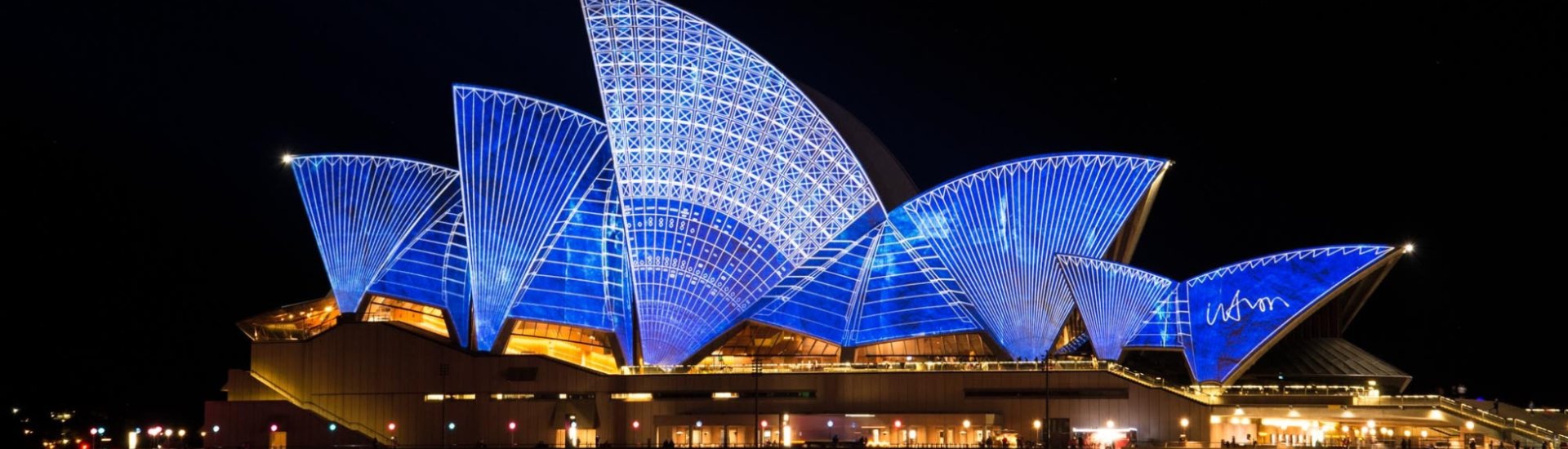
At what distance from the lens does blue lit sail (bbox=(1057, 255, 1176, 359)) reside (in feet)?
257

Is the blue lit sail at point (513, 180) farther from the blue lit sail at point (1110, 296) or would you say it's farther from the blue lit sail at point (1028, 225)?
the blue lit sail at point (1110, 296)

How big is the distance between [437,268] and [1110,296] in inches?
1564

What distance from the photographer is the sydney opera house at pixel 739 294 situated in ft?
254

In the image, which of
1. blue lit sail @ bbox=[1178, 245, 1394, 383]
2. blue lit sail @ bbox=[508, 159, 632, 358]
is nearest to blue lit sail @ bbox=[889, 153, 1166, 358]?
blue lit sail @ bbox=[1178, 245, 1394, 383]

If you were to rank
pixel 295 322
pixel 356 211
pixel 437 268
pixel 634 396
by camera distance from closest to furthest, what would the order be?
pixel 634 396, pixel 356 211, pixel 437 268, pixel 295 322

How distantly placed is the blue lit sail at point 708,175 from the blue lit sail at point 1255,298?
1952 centimetres

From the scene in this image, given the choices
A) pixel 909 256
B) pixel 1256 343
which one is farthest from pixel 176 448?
pixel 1256 343

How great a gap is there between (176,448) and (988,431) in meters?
44.5

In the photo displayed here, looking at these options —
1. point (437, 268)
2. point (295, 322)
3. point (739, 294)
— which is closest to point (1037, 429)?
point (739, 294)

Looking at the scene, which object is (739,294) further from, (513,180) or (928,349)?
(928,349)

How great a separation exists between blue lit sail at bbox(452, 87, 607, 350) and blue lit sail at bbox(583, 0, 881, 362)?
4435mm

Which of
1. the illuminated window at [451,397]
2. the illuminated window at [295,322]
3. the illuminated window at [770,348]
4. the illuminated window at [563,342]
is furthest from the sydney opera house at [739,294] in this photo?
the illuminated window at [770,348]

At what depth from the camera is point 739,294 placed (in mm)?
84625

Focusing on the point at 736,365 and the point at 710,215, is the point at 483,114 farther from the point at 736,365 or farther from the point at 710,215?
the point at 736,365
